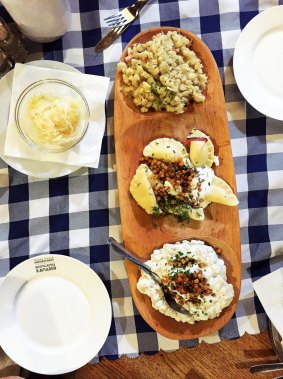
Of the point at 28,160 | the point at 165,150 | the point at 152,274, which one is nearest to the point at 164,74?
the point at 165,150

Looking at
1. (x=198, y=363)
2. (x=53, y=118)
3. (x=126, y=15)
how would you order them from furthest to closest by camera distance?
1. (x=198, y=363)
2. (x=126, y=15)
3. (x=53, y=118)

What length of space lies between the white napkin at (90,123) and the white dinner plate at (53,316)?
13.5 inches

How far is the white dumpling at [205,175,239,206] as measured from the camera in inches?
62.2

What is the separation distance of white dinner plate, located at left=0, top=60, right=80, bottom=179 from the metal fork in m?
0.21

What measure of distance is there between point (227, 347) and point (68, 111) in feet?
3.34

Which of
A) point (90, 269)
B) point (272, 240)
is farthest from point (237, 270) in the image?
point (90, 269)

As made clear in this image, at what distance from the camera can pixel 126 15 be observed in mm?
1643

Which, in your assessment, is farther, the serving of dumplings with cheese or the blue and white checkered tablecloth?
the blue and white checkered tablecloth

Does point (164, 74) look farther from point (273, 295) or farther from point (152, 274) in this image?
point (273, 295)

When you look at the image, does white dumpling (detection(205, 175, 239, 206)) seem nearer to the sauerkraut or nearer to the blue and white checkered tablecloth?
the blue and white checkered tablecloth

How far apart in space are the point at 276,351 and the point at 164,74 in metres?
1.02

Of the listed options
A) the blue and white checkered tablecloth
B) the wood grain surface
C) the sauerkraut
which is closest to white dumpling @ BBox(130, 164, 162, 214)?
the blue and white checkered tablecloth

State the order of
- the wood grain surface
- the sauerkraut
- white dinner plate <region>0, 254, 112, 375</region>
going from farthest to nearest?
the wood grain surface, white dinner plate <region>0, 254, 112, 375</region>, the sauerkraut

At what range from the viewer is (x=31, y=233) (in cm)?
169
